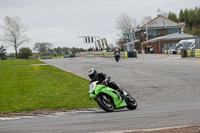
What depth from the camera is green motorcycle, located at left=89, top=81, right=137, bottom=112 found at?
1034 centimetres

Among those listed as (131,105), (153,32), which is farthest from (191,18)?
(131,105)

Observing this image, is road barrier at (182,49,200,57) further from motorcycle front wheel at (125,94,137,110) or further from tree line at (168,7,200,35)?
tree line at (168,7,200,35)

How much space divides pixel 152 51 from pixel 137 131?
76.8m

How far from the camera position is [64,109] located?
12078 mm

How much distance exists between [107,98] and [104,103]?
0.23 meters

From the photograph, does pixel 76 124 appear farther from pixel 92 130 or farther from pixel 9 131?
pixel 9 131

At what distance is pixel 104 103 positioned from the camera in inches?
409

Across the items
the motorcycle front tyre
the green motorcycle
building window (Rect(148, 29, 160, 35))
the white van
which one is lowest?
the motorcycle front tyre

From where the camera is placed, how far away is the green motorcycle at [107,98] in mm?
10336

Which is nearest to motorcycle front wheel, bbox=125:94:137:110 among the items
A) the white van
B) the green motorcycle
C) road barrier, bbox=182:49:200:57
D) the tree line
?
the green motorcycle

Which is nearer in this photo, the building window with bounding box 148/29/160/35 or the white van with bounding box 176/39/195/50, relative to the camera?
the white van with bounding box 176/39/195/50

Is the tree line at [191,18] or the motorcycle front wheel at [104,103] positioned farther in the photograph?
the tree line at [191,18]

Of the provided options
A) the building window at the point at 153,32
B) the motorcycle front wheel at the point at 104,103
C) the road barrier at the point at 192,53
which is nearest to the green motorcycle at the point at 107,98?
the motorcycle front wheel at the point at 104,103

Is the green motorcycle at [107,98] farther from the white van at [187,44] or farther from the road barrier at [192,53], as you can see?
the white van at [187,44]
